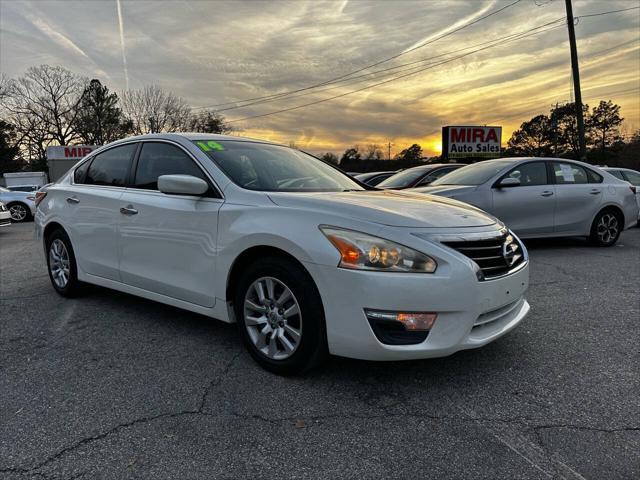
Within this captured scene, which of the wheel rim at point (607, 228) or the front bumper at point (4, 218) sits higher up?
the front bumper at point (4, 218)

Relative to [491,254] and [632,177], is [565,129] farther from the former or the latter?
[491,254]

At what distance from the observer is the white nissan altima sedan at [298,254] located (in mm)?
2521

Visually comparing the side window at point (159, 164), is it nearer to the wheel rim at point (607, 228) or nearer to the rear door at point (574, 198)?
the rear door at point (574, 198)

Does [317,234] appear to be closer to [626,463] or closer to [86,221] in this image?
[626,463]

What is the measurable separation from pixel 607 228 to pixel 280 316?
750 centimetres

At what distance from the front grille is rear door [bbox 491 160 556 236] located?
453cm

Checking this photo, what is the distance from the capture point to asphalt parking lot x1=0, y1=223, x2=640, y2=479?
2.07 meters

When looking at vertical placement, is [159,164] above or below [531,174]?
above

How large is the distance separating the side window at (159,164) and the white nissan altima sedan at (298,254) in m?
0.01

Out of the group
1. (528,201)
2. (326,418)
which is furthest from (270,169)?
(528,201)

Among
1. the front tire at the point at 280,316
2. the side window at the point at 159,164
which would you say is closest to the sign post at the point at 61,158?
the side window at the point at 159,164

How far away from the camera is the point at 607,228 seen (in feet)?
26.6

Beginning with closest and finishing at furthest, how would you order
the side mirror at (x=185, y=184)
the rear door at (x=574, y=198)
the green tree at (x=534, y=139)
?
the side mirror at (x=185, y=184), the rear door at (x=574, y=198), the green tree at (x=534, y=139)

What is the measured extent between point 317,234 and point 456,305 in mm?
866
